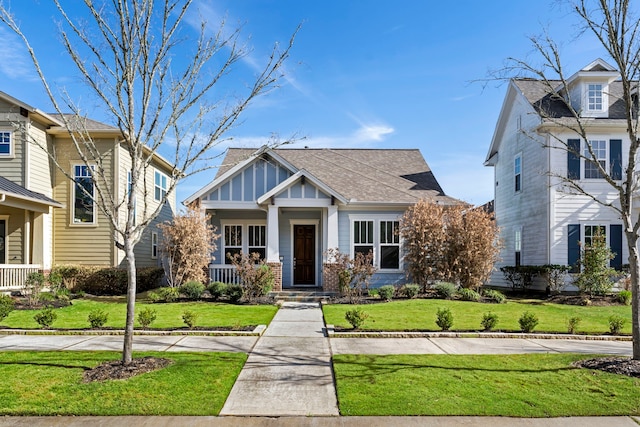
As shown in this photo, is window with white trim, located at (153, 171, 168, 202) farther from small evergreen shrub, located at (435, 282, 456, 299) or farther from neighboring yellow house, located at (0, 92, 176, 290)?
small evergreen shrub, located at (435, 282, 456, 299)

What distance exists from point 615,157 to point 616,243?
129 inches

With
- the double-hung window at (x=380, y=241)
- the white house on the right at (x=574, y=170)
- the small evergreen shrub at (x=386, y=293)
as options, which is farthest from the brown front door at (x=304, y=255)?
the white house on the right at (x=574, y=170)

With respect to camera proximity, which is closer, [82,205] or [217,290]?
[217,290]

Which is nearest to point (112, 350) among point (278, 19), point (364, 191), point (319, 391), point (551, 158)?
point (319, 391)

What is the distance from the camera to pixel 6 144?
16.0 metres

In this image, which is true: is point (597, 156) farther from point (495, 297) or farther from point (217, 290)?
point (217, 290)

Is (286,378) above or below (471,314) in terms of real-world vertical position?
above

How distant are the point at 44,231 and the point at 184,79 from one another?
42.0ft

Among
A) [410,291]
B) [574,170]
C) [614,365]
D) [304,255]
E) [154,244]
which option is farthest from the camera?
[154,244]

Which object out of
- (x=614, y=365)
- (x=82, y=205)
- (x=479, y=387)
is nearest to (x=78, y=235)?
(x=82, y=205)

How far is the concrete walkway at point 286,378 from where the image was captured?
15.9 ft

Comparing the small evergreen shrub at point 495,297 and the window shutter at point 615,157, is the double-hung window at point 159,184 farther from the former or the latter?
the window shutter at point 615,157

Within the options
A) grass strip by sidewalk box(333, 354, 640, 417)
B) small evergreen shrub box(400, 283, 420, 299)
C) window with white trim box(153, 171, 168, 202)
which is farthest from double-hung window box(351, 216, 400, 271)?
window with white trim box(153, 171, 168, 202)

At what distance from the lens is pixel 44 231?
53.2 ft
